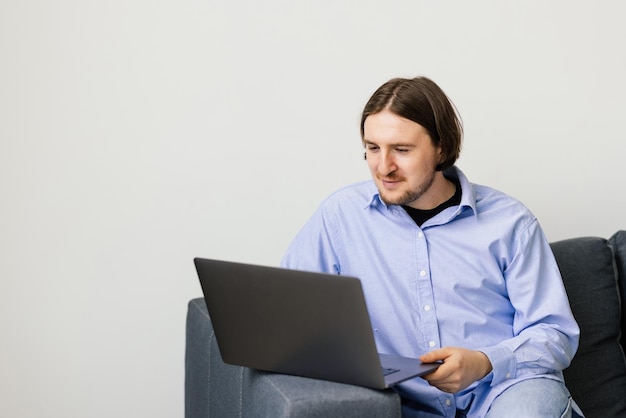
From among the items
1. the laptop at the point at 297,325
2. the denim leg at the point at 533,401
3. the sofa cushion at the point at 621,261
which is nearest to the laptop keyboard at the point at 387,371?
the laptop at the point at 297,325

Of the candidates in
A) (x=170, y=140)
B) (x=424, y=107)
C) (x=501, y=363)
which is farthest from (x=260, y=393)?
(x=170, y=140)

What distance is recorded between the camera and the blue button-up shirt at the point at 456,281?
2146mm

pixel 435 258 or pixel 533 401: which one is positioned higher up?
pixel 435 258

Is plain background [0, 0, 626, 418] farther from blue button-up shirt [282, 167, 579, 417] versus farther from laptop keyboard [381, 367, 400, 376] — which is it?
laptop keyboard [381, 367, 400, 376]

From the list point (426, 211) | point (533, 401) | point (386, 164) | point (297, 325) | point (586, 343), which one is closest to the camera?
point (297, 325)

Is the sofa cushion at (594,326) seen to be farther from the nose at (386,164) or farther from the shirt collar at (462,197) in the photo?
the nose at (386,164)

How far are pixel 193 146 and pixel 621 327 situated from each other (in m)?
1.23

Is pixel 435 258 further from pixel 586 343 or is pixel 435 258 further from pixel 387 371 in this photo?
pixel 586 343

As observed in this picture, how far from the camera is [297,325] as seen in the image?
1800 mm

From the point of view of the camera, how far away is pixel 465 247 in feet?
7.23

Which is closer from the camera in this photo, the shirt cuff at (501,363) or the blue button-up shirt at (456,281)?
the shirt cuff at (501,363)

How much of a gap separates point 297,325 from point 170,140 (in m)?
0.92

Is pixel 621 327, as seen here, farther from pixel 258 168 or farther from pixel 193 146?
pixel 193 146

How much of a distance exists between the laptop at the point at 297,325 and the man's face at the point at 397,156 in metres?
0.41
